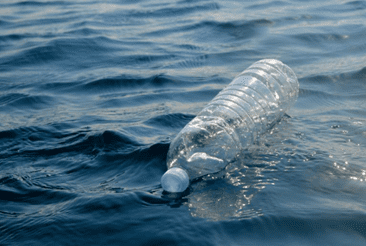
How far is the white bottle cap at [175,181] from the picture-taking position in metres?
2.63

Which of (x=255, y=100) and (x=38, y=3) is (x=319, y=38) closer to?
(x=255, y=100)

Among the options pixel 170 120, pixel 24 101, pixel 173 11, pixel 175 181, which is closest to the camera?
pixel 175 181

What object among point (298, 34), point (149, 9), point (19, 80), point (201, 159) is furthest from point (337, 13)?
point (201, 159)

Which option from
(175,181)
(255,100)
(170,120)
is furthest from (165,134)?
(175,181)

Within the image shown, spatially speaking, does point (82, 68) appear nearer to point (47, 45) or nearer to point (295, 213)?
point (47, 45)

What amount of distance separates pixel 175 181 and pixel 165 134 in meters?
1.02

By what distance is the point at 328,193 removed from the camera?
267cm

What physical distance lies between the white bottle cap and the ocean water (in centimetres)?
5

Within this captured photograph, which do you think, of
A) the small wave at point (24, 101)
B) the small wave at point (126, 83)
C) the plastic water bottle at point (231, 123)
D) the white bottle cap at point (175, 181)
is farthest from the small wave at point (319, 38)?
the white bottle cap at point (175, 181)

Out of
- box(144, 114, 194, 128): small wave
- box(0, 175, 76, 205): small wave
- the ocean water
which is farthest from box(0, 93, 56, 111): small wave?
box(0, 175, 76, 205): small wave

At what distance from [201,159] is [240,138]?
0.45m

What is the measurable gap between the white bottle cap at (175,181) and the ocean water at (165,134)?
0.17 ft

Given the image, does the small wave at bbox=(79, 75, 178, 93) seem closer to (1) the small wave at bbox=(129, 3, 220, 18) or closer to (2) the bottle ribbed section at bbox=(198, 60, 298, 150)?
(2) the bottle ribbed section at bbox=(198, 60, 298, 150)

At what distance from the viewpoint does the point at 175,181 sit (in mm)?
2625
